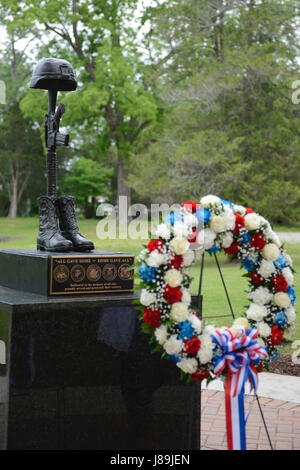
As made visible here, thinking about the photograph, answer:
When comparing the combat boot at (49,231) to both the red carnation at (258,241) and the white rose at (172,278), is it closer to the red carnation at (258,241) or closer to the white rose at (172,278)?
the white rose at (172,278)

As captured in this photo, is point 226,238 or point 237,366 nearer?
point 237,366

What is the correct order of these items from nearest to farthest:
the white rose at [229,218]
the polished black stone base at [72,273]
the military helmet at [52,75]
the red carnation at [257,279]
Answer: the white rose at [229,218] < the red carnation at [257,279] < the polished black stone base at [72,273] < the military helmet at [52,75]

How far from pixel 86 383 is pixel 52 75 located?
2417 millimetres

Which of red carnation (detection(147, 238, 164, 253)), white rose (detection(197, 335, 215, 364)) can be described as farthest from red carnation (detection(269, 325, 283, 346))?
red carnation (detection(147, 238, 164, 253))

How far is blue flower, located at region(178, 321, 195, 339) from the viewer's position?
373 cm

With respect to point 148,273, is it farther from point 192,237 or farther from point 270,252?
point 270,252

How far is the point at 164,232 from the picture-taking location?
12.5 ft

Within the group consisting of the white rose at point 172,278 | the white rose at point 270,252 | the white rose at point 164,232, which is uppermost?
the white rose at point 164,232

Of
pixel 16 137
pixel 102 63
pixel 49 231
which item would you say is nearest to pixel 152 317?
pixel 49 231

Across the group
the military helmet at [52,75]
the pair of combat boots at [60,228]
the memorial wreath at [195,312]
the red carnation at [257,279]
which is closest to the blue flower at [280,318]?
the memorial wreath at [195,312]

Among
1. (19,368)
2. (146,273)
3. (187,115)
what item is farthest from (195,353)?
(187,115)

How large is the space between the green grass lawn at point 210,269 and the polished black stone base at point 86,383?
0.76 meters

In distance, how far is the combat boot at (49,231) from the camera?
4.64m
